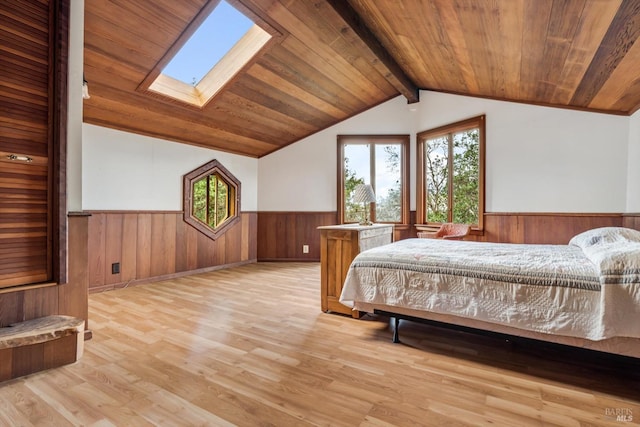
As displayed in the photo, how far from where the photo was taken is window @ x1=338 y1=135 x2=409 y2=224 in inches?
207

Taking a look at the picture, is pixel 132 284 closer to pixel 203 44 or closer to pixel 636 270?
pixel 203 44

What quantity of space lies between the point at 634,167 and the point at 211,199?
533cm

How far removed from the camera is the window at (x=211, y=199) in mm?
4617

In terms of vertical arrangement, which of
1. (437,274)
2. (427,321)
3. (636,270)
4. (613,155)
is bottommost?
(427,321)

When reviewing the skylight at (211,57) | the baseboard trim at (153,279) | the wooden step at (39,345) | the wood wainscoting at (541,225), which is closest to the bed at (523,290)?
the wood wainscoting at (541,225)

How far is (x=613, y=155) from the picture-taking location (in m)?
3.39

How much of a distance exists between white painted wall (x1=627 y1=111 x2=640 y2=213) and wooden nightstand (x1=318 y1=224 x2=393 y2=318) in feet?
9.00

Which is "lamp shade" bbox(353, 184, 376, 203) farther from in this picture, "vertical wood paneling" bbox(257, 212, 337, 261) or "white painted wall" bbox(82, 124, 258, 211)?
"white painted wall" bbox(82, 124, 258, 211)

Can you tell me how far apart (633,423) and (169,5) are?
3820 millimetres

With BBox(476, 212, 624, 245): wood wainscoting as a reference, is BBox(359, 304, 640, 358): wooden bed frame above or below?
below

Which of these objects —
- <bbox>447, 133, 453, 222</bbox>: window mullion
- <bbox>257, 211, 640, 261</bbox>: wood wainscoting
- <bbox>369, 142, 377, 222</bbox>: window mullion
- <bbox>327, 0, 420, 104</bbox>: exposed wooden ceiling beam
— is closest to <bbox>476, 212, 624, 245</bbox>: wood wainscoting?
<bbox>257, 211, 640, 261</bbox>: wood wainscoting

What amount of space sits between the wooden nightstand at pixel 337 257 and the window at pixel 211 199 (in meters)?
2.57

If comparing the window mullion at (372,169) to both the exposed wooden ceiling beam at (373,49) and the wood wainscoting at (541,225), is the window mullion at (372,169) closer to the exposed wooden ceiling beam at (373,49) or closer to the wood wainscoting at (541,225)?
the exposed wooden ceiling beam at (373,49)

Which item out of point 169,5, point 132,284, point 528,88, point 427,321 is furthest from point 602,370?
point 132,284
